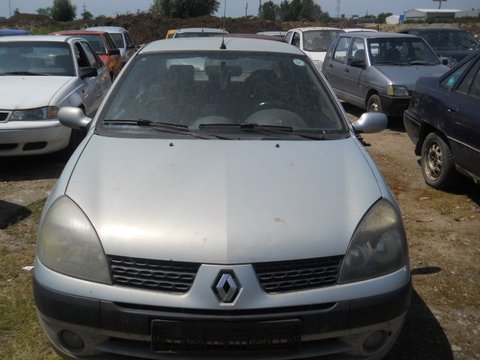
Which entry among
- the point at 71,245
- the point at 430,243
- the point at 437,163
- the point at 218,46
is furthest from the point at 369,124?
the point at 437,163

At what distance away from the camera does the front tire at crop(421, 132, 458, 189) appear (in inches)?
214

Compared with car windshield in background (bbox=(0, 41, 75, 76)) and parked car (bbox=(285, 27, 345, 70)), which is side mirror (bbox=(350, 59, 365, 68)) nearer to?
parked car (bbox=(285, 27, 345, 70))

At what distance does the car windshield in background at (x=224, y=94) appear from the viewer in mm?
3256

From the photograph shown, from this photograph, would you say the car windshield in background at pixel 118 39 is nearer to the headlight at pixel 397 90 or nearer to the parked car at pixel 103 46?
the parked car at pixel 103 46

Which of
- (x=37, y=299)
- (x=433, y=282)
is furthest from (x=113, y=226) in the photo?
(x=433, y=282)

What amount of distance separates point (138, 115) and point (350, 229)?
1621 mm

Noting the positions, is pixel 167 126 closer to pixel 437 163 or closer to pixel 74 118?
pixel 74 118

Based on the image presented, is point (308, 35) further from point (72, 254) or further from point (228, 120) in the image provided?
point (72, 254)

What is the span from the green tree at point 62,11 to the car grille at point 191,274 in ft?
201

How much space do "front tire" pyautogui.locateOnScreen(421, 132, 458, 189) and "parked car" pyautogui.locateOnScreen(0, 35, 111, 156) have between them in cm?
382

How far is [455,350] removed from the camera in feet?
9.63

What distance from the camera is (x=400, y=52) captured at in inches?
386

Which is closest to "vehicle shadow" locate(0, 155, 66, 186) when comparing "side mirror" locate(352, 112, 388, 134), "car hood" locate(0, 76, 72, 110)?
"car hood" locate(0, 76, 72, 110)

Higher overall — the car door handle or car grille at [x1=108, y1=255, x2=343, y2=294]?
the car door handle
